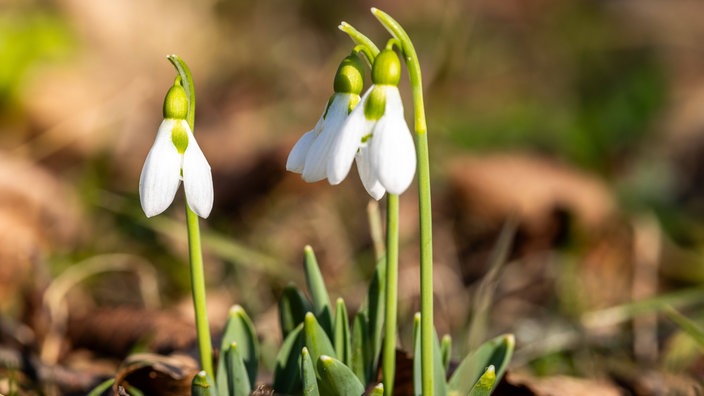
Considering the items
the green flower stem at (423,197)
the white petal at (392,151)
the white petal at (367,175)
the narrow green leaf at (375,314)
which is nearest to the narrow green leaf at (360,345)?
the narrow green leaf at (375,314)

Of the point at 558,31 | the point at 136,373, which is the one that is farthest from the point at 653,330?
the point at 558,31

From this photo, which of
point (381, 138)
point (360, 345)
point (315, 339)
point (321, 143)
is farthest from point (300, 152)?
point (360, 345)

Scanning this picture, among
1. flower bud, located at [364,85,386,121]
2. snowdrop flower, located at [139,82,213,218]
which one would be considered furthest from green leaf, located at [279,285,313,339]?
flower bud, located at [364,85,386,121]

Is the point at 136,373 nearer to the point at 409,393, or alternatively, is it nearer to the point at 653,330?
the point at 409,393

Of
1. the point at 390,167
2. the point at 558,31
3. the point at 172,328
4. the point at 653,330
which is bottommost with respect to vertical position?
the point at 653,330

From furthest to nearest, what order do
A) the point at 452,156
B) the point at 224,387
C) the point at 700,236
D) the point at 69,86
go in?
1. the point at 69,86
2. the point at 452,156
3. the point at 700,236
4. the point at 224,387

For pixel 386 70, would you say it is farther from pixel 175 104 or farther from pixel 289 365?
pixel 289 365

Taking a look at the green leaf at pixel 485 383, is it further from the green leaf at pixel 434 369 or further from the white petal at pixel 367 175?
the white petal at pixel 367 175
